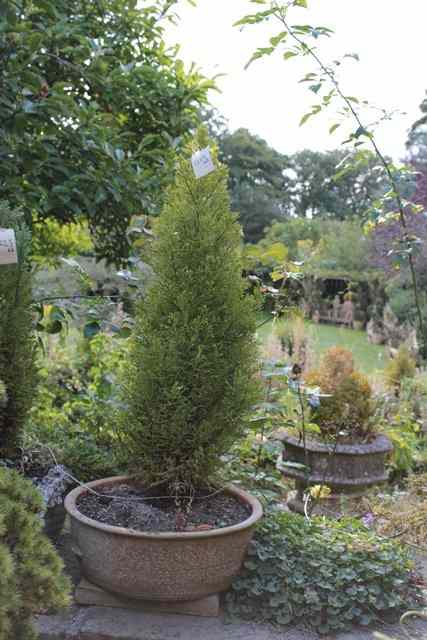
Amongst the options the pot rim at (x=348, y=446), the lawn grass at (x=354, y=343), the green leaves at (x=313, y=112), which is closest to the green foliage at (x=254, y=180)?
the lawn grass at (x=354, y=343)

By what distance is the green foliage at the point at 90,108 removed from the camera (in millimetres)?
2549

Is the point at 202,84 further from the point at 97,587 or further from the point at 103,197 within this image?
the point at 97,587

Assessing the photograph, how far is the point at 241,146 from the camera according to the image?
80.5 feet

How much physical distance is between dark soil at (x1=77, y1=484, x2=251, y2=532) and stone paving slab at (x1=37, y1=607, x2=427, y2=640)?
273mm

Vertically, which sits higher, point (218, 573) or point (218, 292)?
point (218, 292)

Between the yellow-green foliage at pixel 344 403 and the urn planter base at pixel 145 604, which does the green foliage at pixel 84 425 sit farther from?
the yellow-green foliage at pixel 344 403

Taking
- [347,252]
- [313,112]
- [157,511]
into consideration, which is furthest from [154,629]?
[347,252]

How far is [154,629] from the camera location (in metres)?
1.90

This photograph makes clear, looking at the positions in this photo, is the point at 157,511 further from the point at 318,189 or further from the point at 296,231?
the point at 318,189

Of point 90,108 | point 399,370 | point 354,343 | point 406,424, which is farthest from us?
point 354,343

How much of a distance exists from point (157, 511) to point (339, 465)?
1.57 m

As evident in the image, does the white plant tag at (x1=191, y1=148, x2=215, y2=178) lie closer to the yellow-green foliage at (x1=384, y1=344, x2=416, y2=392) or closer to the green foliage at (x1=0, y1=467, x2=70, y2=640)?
the green foliage at (x1=0, y1=467, x2=70, y2=640)

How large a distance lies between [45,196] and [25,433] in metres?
1.00

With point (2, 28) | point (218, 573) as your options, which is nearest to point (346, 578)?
point (218, 573)
